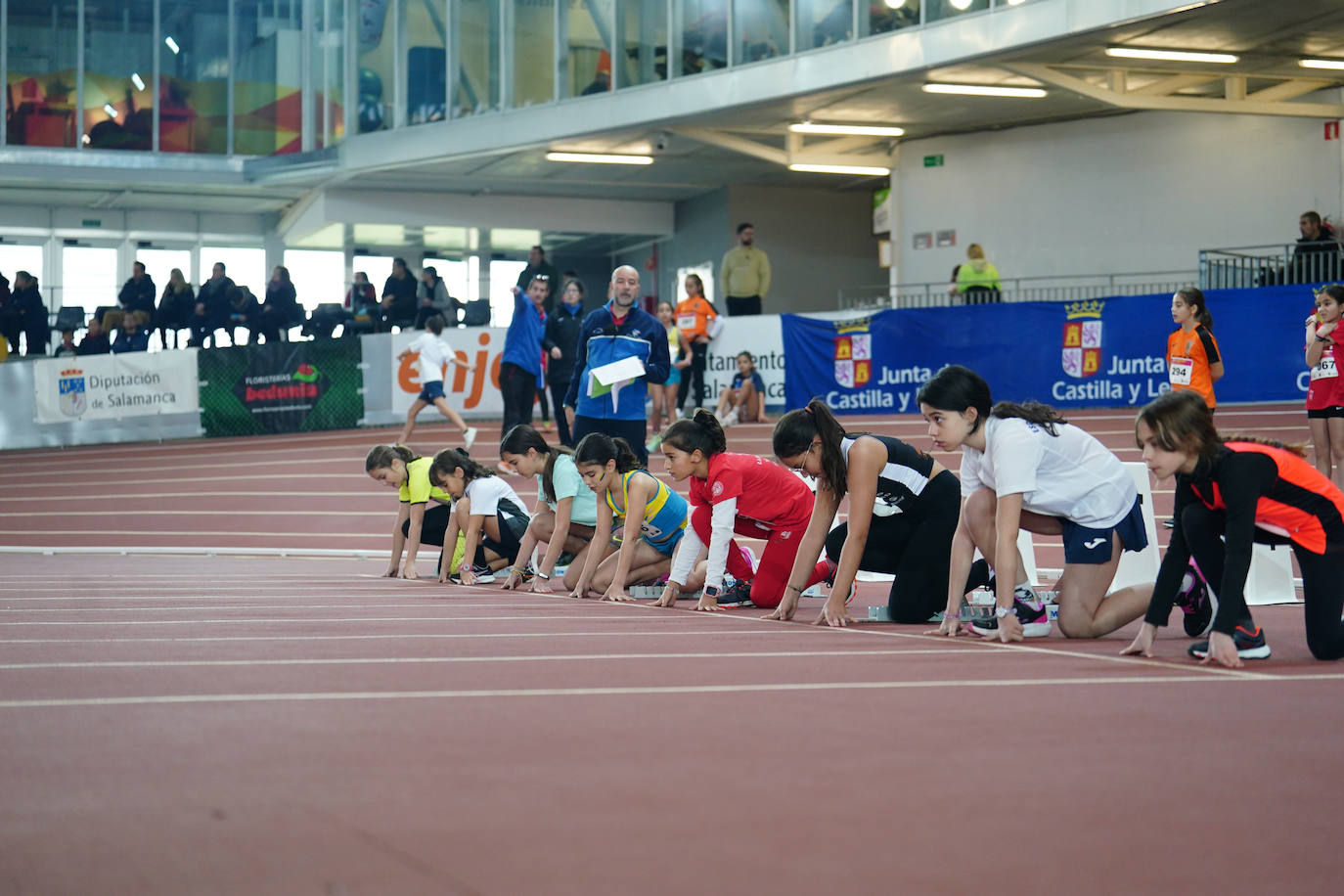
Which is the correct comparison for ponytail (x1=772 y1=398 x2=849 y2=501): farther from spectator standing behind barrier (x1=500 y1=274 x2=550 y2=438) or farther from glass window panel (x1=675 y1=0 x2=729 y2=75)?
glass window panel (x1=675 y1=0 x2=729 y2=75)

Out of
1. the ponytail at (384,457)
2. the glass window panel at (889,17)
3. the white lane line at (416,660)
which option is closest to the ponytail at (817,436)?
the white lane line at (416,660)

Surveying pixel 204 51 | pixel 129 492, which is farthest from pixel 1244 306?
pixel 204 51

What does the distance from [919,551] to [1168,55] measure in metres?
13.5

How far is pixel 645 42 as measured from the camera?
70.3 feet

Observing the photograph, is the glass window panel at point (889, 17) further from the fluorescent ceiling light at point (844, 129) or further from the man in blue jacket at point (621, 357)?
the man in blue jacket at point (621, 357)

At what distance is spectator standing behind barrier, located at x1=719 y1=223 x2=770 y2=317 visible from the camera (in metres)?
20.7

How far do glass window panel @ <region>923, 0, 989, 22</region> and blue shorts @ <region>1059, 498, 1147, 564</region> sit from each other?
12.8 metres

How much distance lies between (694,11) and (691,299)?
211 inches

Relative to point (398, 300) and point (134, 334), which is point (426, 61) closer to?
point (398, 300)

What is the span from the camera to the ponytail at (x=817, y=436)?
18.7 feet

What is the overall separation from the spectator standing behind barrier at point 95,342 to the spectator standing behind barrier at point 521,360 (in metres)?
10.5

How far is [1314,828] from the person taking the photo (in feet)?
8.16

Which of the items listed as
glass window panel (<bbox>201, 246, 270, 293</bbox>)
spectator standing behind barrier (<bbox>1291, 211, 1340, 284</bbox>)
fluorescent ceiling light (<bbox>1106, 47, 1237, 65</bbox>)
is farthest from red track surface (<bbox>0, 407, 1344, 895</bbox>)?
glass window panel (<bbox>201, 246, 270, 293</bbox>)

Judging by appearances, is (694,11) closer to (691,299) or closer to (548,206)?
(691,299)
